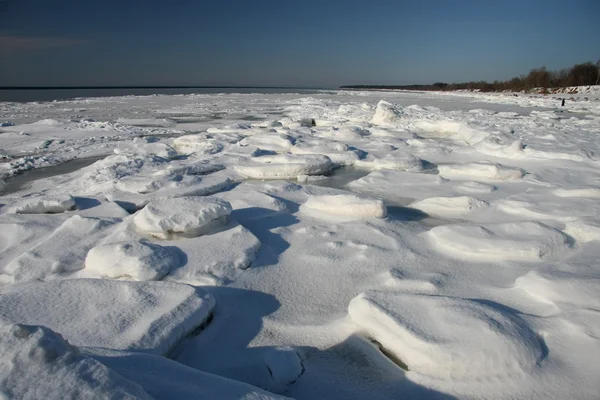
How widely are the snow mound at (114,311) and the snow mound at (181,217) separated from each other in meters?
0.75

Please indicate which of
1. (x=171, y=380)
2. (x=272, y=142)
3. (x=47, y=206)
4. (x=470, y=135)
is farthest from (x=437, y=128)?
(x=171, y=380)

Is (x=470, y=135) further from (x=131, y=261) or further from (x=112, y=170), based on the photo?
(x=131, y=261)

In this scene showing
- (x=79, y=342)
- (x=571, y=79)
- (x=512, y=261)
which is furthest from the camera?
(x=571, y=79)

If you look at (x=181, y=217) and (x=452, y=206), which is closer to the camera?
(x=181, y=217)

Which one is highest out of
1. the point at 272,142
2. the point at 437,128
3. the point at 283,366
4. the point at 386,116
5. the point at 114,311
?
the point at 386,116

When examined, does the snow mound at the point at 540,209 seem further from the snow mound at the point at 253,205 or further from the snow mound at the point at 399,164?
the snow mound at the point at 253,205

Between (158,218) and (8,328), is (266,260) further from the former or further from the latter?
(8,328)

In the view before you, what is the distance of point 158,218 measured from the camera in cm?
281

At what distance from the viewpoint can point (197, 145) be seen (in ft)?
23.8

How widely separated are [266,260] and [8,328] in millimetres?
1697

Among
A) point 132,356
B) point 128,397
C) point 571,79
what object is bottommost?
point 132,356

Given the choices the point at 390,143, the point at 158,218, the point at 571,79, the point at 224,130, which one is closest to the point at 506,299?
the point at 158,218

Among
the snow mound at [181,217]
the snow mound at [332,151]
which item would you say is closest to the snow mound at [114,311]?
Answer: the snow mound at [181,217]

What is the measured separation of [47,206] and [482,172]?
16.6 feet
